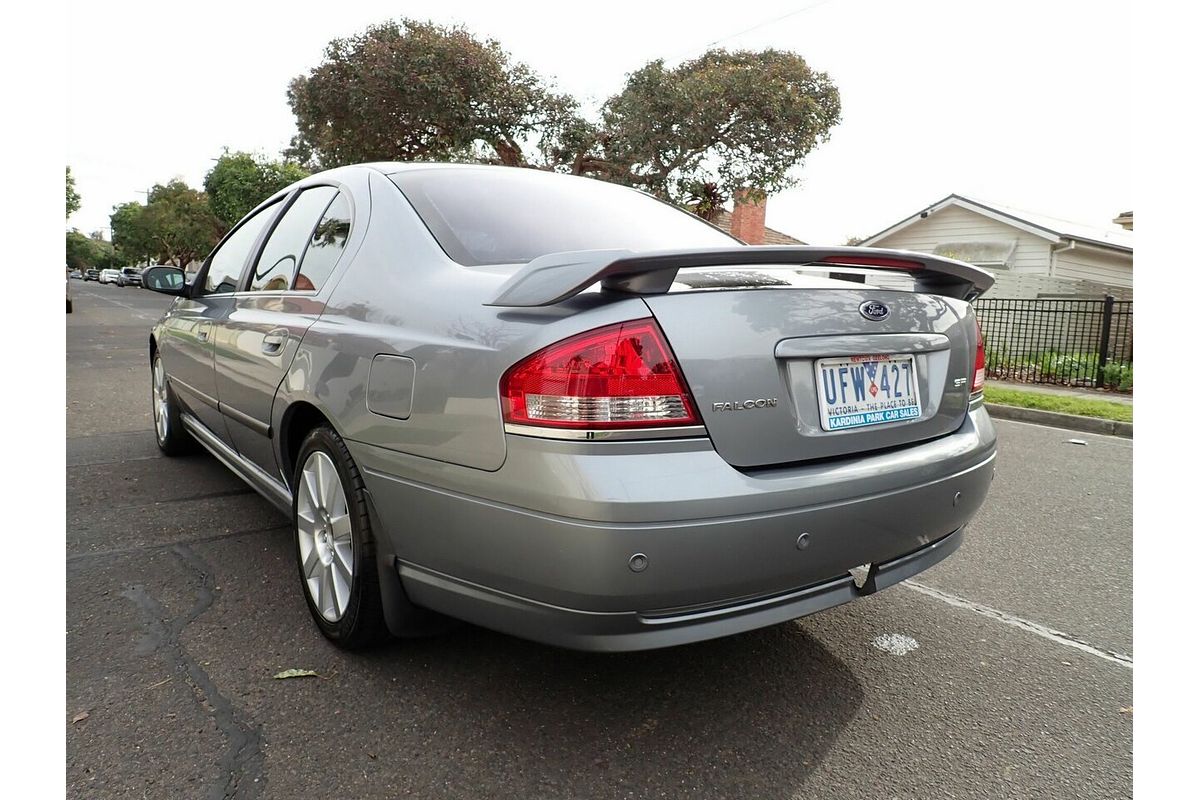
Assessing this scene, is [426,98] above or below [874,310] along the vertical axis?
above

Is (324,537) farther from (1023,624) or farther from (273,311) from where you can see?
(1023,624)

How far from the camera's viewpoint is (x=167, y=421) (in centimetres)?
487

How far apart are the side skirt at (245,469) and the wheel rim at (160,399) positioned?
457mm

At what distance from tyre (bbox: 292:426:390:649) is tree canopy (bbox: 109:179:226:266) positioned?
172 feet

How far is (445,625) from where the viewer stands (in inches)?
91.4

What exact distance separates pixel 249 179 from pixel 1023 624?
36279mm

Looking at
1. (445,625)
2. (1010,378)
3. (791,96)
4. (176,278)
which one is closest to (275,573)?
(445,625)

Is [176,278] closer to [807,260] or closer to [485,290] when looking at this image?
[485,290]

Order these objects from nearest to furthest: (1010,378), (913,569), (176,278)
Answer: (913,569) < (176,278) < (1010,378)

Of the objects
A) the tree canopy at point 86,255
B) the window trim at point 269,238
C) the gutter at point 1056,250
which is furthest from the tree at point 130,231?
the window trim at point 269,238

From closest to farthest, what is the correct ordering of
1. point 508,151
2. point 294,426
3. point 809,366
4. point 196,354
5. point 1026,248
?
point 809,366
point 294,426
point 196,354
point 1026,248
point 508,151

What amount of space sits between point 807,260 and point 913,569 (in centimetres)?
91

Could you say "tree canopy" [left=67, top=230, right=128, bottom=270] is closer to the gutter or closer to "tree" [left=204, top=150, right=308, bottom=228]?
"tree" [left=204, top=150, right=308, bottom=228]

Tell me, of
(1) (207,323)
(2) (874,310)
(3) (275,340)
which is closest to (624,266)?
(2) (874,310)
